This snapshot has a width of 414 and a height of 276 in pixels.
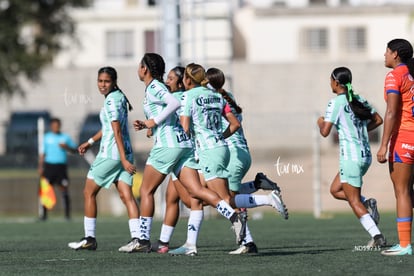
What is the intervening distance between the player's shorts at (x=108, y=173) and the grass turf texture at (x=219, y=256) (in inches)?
30.8

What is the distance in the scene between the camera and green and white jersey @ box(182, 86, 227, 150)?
1277 cm

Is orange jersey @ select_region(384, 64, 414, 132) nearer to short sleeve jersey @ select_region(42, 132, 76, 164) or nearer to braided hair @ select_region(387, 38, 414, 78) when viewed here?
braided hair @ select_region(387, 38, 414, 78)

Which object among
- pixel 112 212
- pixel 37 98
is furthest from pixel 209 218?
pixel 37 98

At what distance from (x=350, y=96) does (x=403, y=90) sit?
149cm

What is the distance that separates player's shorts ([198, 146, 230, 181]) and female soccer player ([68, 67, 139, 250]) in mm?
1073

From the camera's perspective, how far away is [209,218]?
24.5 metres

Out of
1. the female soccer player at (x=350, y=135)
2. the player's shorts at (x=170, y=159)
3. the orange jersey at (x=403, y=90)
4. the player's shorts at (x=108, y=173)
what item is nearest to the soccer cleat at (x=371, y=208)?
the female soccer player at (x=350, y=135)

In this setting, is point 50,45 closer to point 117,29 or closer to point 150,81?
point 117,29

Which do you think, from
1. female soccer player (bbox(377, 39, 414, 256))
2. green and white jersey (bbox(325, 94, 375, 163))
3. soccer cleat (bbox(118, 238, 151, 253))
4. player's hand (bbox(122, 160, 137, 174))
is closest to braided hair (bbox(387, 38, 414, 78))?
female soccer player (bbox(377, 39, 414, 256))

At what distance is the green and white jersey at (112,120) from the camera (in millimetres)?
13795

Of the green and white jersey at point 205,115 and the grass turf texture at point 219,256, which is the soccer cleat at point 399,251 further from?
the green and white jersey at point 205,115

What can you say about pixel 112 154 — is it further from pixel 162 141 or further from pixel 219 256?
pixel 219 256

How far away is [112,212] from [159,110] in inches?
637

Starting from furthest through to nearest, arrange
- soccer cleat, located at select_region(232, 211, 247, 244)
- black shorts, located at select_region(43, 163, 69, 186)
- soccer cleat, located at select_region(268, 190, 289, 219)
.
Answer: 1. black shorts, located at select_region(43, 163, 69, 186)
2. soccer cleat, located at select_region(268, 190, 289, 219)
3. soccer cleat, located at select_region(232, 211, 247, 244)
